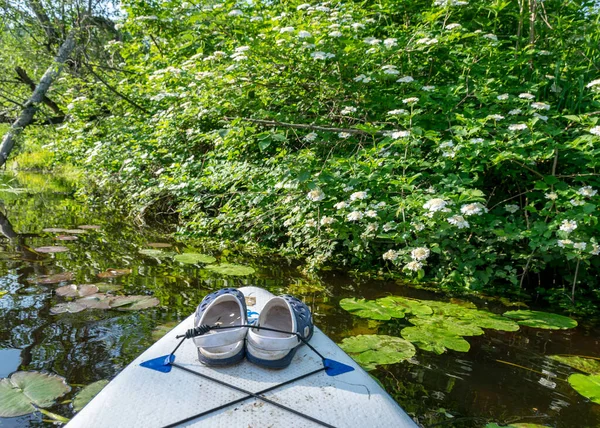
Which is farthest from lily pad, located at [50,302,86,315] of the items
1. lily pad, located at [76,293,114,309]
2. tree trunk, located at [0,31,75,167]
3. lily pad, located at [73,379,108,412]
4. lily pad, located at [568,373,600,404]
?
tree trunk, located at [0,31,75,167]

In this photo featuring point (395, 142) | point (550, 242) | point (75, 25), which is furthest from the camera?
point (75, 25)

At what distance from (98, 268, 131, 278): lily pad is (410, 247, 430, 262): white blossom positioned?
2.35 metres

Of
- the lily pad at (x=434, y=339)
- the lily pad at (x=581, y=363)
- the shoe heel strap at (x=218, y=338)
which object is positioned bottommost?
the lily pad at (x=581, y=363)

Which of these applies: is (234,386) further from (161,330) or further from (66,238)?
(66,238)

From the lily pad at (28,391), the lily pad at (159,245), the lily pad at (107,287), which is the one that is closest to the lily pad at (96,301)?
the lily pad at (107,287)

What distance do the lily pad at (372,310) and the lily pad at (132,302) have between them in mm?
1262

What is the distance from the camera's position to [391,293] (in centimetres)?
324

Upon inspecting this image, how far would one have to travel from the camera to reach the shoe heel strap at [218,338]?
1562 mm

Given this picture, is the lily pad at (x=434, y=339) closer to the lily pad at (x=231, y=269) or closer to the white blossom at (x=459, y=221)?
the white blossom at (x=459, y=221)

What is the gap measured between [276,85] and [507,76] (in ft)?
6.64

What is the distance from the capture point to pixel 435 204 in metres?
→ 2.49

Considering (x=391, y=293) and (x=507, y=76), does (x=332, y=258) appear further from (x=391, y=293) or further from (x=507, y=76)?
(x=507, y=76)

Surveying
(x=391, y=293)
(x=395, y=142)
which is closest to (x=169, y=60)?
(x=395, y=142)

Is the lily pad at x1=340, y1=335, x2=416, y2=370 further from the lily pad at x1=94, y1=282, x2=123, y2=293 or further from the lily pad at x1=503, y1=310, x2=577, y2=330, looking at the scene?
the lily pad at x1=94, y1=282, x2=123, y2=293
